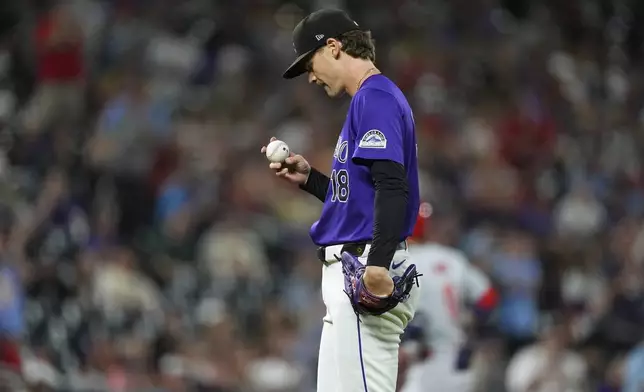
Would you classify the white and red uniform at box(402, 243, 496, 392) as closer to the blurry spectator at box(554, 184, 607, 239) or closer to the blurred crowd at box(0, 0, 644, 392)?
the blurred crowd at box(0, 0, 644, 392)

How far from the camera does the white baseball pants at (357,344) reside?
4441 mm

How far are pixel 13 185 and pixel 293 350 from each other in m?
2.51

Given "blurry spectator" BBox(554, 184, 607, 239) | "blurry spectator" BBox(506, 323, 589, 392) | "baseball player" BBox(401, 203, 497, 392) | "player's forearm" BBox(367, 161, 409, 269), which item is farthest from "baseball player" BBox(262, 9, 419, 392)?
"blurry spectator" BBox(554, 184, 607, 239)

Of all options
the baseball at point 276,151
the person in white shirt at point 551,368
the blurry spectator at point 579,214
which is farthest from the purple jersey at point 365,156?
the blurry spectator at point 579,214

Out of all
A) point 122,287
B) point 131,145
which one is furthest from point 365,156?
point 131,145

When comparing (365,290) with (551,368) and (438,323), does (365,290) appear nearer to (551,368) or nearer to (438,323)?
(438,323)

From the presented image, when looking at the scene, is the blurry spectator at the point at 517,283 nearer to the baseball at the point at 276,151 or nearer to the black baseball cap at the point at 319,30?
the baseball at the point at 276,151

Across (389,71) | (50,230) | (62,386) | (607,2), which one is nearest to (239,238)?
(50,230)

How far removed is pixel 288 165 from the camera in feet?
16.7

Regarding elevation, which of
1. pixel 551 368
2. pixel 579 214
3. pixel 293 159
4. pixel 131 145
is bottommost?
pixel 551 368

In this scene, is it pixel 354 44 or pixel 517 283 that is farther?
pixel 517 283

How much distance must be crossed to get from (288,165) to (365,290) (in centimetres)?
97

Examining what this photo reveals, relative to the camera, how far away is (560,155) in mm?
12305

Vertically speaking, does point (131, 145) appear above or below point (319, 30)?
below
